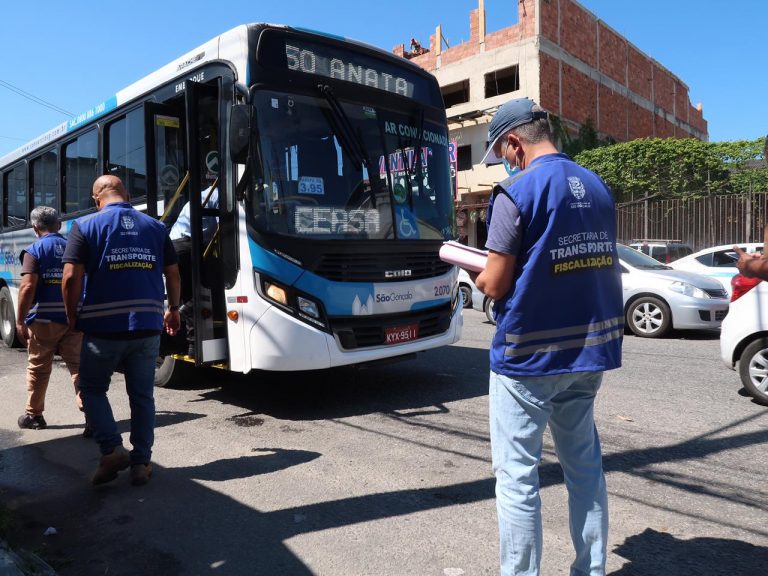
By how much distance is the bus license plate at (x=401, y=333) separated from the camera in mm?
5648

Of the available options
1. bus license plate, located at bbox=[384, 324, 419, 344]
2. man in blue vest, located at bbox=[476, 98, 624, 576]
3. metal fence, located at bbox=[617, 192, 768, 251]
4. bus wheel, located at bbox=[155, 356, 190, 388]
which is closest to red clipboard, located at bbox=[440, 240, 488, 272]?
man in blue vest, located at bbox=[476, 98, 624, 576]

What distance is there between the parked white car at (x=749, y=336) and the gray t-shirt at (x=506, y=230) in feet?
14.5

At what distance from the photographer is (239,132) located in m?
4.88

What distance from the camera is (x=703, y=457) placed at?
4.29 metres

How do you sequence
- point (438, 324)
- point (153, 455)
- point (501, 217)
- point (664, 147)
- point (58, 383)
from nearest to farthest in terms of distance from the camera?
point (501, 217) → point (153, 455) → point (438, 324) → point (58, 383) → point (664, 147)

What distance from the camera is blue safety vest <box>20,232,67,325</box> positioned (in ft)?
17.0

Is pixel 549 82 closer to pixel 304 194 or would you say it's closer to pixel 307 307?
pixel 304 194

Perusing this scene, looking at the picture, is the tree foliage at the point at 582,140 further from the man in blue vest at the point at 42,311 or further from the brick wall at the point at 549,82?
the man in blue vest at the point at 42,311

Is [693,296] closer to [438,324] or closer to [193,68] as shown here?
[438,324]

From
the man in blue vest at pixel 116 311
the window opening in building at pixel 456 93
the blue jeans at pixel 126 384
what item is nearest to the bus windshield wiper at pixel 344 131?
the man in blue vest at pixel 116 311

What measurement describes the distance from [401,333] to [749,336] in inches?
129

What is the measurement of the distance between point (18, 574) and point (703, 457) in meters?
4.11

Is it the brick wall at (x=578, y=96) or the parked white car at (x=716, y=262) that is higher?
the brick wall at (x=578, y=96)

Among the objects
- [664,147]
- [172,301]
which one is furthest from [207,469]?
[664,147]
